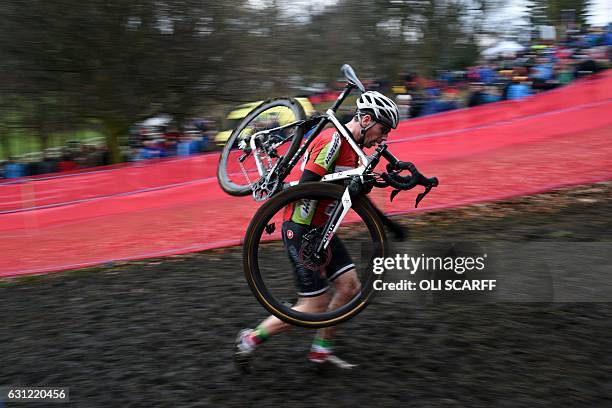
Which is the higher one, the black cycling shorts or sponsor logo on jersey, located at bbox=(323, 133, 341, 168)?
sponsor logo on jersey, located at bbox=(323, 133, 341, 168)

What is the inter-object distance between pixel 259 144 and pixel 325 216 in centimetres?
76

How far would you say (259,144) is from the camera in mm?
4598

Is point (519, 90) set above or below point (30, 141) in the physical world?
above

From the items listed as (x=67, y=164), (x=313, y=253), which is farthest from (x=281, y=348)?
(x=67, y=164)

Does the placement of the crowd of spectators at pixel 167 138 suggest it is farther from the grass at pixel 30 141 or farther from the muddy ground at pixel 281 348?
the muddy ground at pixel 281 348

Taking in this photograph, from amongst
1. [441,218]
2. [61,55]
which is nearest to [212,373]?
[441,218]

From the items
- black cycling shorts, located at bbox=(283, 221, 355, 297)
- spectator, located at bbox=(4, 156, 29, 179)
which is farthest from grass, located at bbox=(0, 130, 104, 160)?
black cycling shorts, located at bbox=(283, 221, 355, 297)

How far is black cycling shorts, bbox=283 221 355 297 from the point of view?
4.26 m

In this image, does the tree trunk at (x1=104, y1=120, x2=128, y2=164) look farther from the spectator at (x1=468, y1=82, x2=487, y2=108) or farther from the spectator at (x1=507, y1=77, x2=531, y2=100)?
the spectator at (x1=507, y1=77, x2=531, y2=100)

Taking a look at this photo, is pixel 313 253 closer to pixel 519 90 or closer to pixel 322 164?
pixel 322 164

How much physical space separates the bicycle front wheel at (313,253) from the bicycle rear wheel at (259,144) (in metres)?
0.38

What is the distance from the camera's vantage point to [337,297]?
4359 mm

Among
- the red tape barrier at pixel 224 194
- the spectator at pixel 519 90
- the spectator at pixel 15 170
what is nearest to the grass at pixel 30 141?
the spectator at pixel 15 170

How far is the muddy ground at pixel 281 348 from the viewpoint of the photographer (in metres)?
4.30
